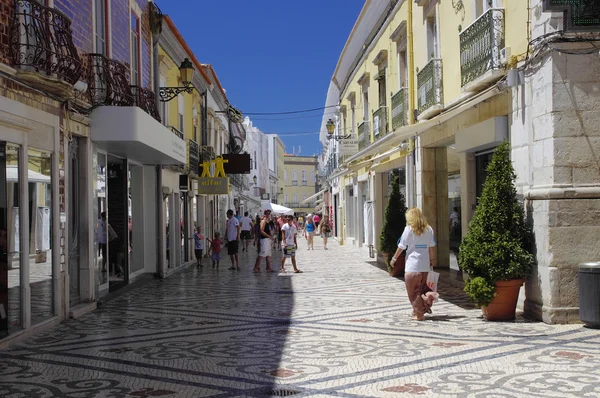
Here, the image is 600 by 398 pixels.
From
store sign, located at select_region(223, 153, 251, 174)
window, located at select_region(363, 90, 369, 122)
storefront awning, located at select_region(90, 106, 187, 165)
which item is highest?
window, located at select_region(363, 90, 369, 122)

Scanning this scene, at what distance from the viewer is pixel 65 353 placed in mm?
6863

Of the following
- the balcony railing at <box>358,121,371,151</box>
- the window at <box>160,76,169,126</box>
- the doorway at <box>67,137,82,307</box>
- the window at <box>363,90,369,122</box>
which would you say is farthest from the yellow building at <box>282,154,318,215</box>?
the doorway at <box>67,137,82,307</box>

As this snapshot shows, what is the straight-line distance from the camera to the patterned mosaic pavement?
5289 millimetres

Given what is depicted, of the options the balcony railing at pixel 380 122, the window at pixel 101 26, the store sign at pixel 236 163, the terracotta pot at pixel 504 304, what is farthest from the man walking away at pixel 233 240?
the terracotta pot at pixel 504 304

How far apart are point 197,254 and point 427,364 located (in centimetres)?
1309

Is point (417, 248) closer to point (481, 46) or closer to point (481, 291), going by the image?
point (481, 291)

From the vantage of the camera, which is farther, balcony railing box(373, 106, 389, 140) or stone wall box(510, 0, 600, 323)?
balcony railing box(373, 106, 389, 140)

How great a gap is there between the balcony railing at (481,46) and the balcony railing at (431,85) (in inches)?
67.1

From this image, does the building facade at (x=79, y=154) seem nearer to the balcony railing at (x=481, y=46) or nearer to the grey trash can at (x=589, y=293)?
the balcony railing at (x=481, y=46)

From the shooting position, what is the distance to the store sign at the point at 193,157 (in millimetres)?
19562

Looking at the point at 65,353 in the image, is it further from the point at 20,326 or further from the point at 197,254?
the point at 197,254

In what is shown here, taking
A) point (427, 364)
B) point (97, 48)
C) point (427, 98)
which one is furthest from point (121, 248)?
point (427, 364)

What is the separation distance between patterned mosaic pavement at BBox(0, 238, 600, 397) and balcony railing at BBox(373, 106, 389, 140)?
7767 millimetres

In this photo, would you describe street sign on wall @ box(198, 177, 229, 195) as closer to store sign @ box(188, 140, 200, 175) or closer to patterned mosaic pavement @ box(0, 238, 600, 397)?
store sign @ box(188, 140, 200, 175)
